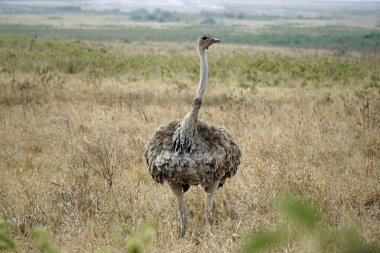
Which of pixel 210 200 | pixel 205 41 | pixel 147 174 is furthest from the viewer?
pixel 147 174

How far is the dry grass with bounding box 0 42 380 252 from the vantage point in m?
5.04

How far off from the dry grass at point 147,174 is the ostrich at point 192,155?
1.39ft

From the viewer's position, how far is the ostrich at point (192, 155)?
4.78m

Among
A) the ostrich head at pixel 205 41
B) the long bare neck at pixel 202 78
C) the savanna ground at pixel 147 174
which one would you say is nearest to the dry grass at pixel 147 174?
the savanna ground at pixel 147 174

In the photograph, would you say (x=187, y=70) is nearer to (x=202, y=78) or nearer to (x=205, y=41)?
(x=205, y=41)

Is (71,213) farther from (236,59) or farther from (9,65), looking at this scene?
(236,59)

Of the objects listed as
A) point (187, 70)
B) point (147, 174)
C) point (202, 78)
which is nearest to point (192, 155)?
point (202, 78)

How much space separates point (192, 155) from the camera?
482cm

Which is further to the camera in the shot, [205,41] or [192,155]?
[205,41]

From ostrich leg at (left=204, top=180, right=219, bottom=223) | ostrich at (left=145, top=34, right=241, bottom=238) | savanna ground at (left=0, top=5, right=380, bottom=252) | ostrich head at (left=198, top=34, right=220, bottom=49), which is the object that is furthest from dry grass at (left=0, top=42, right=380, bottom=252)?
ostrich head at (left=198, top=34, right=220, bottom=49)

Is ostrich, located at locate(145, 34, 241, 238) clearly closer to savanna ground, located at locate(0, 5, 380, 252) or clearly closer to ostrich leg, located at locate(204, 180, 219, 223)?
ostrich leg, located at locate(204, 180, 219, 223)

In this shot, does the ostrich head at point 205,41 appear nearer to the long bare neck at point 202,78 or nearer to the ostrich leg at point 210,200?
the long bare neck at point 202,78

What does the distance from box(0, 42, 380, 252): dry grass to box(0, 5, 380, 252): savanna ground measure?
18 millimetres

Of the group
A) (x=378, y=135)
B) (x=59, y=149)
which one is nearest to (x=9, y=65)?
(x=59, y=149)
